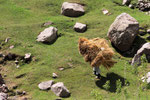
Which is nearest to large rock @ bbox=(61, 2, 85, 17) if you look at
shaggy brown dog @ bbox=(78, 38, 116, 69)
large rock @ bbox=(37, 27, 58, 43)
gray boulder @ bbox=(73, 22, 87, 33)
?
gray boulder @ bbox=(73, 22, 87, 33)

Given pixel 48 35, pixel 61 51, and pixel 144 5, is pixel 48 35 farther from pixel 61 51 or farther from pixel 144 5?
pixel 144 5

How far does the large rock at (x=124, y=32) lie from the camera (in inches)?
779

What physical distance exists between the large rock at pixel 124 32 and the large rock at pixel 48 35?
4962 mm

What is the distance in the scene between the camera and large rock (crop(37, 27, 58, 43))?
21.5 m

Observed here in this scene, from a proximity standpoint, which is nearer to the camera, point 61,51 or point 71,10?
point 61,51

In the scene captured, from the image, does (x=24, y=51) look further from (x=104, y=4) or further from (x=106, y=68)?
(x=104, y=4)

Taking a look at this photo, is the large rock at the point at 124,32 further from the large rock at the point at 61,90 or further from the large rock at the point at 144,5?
the large rock at the point at 144,5

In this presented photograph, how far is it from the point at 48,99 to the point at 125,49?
8.30m

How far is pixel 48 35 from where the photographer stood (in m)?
21.5

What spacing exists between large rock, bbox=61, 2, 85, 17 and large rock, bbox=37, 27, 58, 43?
4407 mm

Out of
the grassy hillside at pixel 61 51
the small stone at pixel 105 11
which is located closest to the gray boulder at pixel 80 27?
the grassy hillside at pixel 61 51

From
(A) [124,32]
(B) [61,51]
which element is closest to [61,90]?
(B) [61,51]

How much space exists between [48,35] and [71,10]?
5.53 m

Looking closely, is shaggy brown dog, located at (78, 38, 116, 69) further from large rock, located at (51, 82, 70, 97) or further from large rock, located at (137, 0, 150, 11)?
large rock, located at (137, 0, 150, 11)
